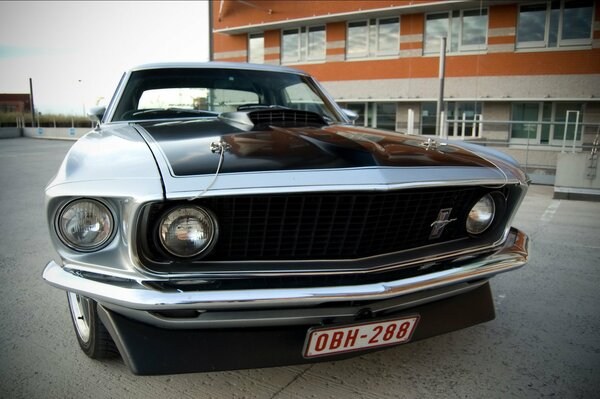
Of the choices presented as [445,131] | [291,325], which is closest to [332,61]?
[445,131]

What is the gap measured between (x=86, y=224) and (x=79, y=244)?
0.08 m

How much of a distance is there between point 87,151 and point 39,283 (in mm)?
1704

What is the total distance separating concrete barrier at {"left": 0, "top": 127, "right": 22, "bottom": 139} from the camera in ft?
80.9

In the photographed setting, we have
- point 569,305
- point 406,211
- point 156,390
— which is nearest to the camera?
point 406,211

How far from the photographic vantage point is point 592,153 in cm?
741

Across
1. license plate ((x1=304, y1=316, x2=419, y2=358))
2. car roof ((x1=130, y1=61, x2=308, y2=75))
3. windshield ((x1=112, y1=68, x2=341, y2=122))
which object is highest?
car roof ((x1=130, y1=61, x2=308, y2=75))

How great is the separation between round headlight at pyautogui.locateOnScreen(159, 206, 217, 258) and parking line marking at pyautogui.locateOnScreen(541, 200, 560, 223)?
5050mm

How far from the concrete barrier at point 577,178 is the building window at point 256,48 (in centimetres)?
1554

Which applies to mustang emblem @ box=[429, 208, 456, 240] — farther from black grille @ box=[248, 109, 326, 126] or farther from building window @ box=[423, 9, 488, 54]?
building window @ box=[423, 9, 488, 54]

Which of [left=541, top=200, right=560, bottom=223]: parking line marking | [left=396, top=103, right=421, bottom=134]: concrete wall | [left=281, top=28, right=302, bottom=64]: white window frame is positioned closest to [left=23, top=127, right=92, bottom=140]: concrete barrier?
[left=281, top=28, right=302, bottom=64]: white window frame

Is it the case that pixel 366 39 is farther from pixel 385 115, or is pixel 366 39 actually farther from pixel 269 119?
pixel 269 119

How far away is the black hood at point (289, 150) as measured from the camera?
1642 millimetres

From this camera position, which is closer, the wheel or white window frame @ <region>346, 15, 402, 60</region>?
the wheel

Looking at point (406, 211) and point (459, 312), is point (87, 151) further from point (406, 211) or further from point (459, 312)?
point (459, 312)
